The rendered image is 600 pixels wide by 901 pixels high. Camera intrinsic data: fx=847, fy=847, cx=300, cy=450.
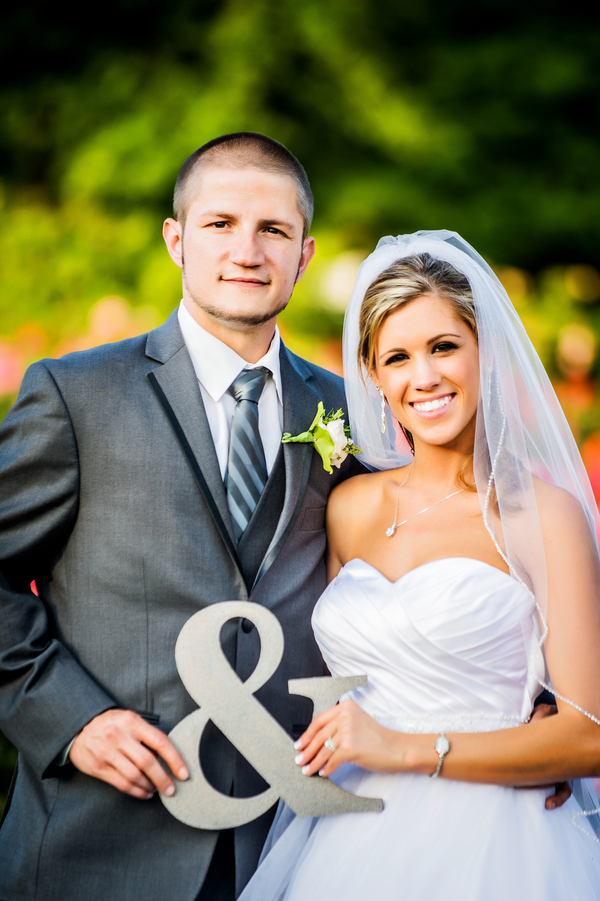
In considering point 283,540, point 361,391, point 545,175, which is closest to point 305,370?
point 361,391

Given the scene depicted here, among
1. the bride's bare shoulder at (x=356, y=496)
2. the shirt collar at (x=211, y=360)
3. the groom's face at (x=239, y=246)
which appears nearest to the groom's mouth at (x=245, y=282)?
the groom's face at (x=239, y=246)

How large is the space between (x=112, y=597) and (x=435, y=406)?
46.1 inches

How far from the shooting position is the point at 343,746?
7.19ft

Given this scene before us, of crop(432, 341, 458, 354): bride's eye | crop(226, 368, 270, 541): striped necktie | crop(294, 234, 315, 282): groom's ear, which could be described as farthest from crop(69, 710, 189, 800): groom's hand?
crop(294, 234, 315, 282): groom's ear

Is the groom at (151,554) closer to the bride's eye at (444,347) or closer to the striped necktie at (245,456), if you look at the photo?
the striped necktie at (245,456)

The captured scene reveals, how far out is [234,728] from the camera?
2213 mm

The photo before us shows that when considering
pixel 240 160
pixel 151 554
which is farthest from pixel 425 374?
pixel 151 554

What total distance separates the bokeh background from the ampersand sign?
4.19 metres

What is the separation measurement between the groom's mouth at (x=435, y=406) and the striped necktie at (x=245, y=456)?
0.53 metres

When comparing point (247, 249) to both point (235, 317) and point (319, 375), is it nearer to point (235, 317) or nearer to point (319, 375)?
point (235, 317)

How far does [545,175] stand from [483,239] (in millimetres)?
909

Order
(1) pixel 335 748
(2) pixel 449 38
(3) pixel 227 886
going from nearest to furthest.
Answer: (1) pixel 335 748 → (3) pixel 227 886 → (2) pixel 449 38

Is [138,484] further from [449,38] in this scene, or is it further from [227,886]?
[449,38]

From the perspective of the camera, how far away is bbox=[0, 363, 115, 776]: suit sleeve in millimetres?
2301
